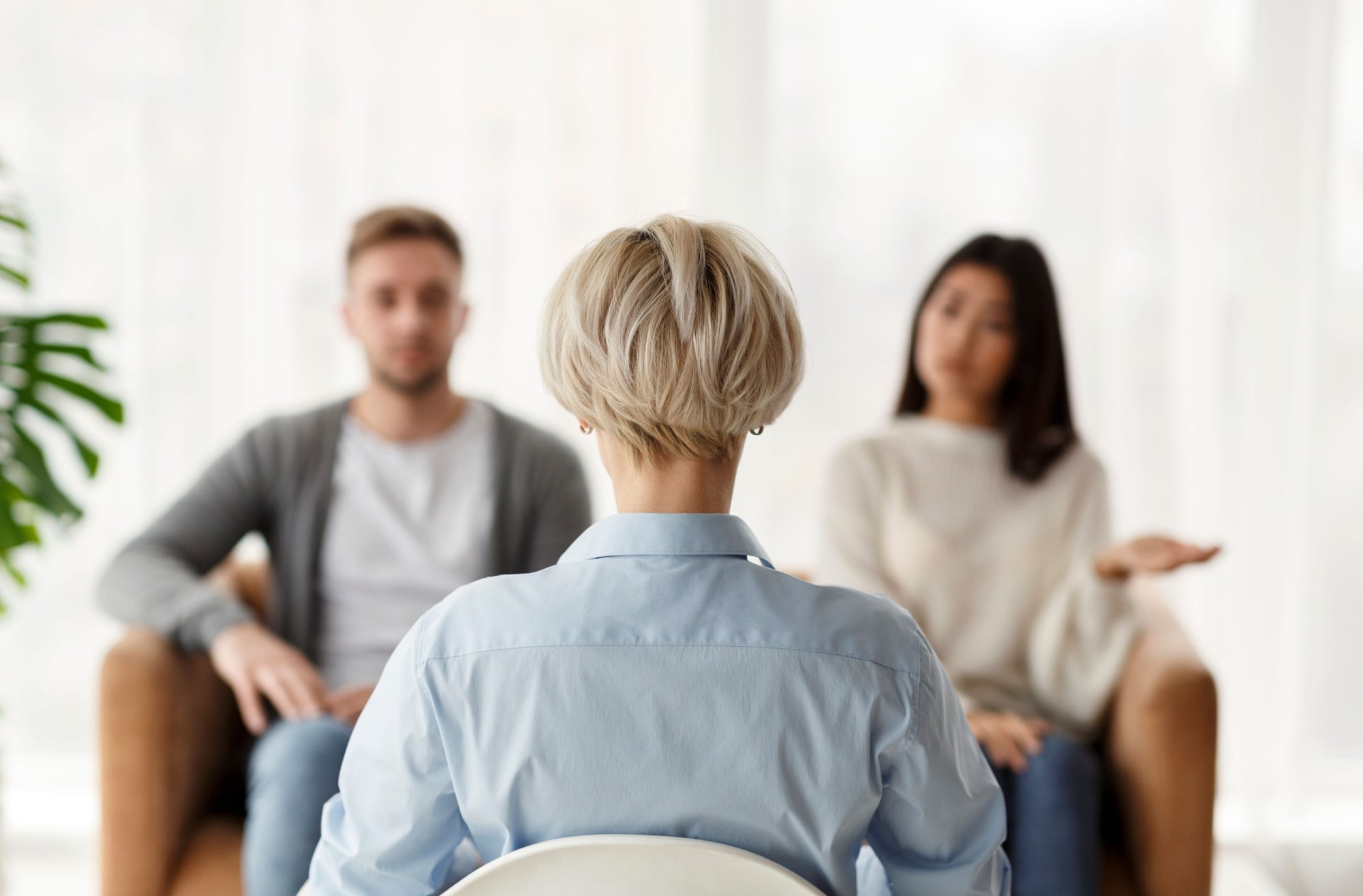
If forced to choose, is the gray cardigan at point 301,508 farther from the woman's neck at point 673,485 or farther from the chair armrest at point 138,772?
the woman's neck at point 673,485

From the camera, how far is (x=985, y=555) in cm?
204

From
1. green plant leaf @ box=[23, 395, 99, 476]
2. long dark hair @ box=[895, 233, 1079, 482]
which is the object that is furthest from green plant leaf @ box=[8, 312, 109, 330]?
long dark hair @ box=[895, 233, 1079, 482]

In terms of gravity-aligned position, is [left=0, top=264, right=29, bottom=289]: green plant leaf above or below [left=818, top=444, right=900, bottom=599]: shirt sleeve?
above

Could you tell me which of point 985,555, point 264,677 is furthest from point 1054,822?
point 264,677

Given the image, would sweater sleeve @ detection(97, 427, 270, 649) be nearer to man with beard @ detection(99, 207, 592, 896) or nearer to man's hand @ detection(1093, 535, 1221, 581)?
man with beard @ detection(99, 207, 592, 896)

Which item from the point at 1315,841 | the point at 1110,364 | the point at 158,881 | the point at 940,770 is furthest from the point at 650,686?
the point at 1315,841

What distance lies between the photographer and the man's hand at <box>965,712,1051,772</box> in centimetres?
168

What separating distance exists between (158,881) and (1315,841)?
2.55 meters

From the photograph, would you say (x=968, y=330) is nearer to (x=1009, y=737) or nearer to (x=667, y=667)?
(x=1009, y=737)

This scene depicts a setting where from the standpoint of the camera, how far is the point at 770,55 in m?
2.69

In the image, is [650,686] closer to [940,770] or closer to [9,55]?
[940,770]

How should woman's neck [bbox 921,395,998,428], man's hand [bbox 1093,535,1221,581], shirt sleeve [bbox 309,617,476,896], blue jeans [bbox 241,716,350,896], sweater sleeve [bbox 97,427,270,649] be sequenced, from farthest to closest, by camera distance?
woman's neck [bbox 921,395,998,428] → sweater sleeve [bbox 97,427,270,649] → man's hand [bbox 1093,535,1221,581] → blue jeans [bbox 241,716,350,896] → shirt sleeve [bbox 309,617,476,896]

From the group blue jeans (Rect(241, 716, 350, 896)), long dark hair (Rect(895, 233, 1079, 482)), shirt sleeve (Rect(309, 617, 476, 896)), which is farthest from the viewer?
long dark hair (Rect(895, 233, 1079, 482))

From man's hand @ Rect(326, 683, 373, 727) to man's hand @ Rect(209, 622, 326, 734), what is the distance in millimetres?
24
